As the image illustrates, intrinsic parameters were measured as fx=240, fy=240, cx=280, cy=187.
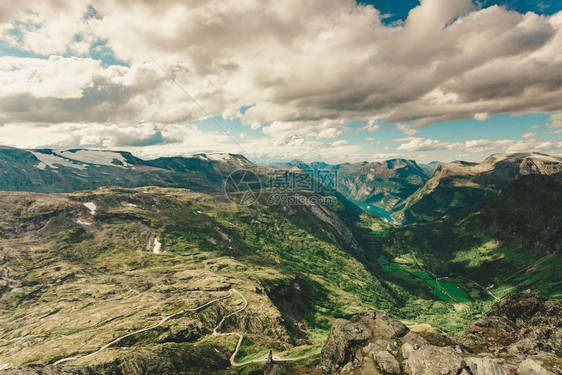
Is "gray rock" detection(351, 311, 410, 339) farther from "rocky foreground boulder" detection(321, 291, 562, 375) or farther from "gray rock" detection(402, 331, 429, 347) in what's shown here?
"gray rock" detection(402, 331, 429, 347)

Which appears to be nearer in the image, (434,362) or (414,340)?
(434,362)

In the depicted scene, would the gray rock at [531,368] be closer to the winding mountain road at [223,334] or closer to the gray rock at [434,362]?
the gray rock at [434,362]

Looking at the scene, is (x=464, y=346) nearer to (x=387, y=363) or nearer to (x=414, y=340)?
(x=414, y=340)

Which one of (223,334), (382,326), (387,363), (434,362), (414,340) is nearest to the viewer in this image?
(434,362)

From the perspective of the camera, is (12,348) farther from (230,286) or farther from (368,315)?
(368,315)

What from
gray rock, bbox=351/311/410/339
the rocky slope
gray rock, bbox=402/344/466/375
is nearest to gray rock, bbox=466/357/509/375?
gray rock, bbox=402/344/466/375

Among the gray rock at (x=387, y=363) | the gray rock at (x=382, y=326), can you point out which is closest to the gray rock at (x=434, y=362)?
the gray rock at (x=387, y=363)

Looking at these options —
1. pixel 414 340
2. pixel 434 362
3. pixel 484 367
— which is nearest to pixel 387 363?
pixel 434 362
